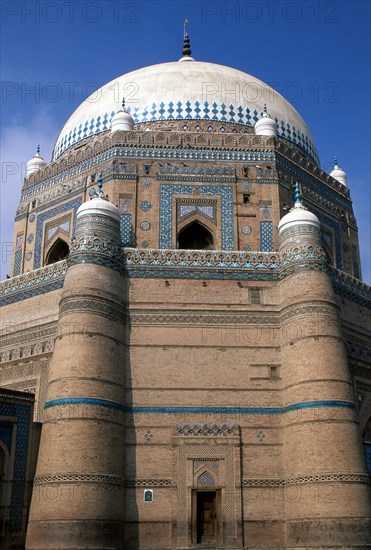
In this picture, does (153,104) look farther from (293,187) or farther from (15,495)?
(15,495)

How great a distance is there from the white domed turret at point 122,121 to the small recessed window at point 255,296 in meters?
4.51

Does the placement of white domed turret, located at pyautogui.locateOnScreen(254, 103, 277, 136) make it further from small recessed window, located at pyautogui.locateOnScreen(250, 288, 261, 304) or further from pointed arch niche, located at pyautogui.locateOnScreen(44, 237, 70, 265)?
pointed arch niche, located at pyautogui.locateOnScreen(44, 237, 70, 265)

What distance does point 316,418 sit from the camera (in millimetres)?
10109

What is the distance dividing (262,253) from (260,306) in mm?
954

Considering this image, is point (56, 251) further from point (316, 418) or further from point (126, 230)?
point (316, 418)

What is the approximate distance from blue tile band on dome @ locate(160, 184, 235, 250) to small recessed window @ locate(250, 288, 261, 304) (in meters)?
1.54

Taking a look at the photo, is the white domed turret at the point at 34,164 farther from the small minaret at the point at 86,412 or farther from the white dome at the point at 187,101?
the small minaret at the point at 86,412

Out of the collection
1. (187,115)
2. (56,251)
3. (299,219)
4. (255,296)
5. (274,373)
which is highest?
(187,115)

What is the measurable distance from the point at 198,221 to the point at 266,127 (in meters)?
2.70

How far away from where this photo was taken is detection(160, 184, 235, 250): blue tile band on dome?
1302 cm

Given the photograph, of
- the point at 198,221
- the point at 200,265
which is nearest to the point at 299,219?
the point at 200,265

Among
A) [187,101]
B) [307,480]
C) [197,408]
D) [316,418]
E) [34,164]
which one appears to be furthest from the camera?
[34,164]

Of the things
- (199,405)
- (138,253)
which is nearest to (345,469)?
(199,405)

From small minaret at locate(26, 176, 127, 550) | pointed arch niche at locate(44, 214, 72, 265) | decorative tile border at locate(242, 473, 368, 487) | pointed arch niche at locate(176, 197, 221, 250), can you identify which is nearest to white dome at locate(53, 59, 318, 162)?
pointed arch niche at locate(44, 214, 72, 265)
